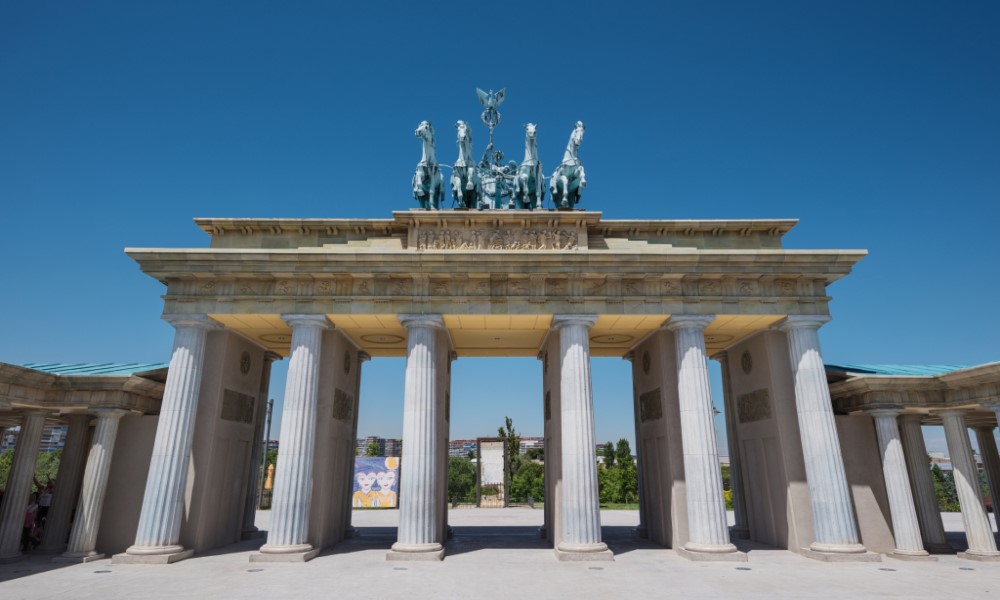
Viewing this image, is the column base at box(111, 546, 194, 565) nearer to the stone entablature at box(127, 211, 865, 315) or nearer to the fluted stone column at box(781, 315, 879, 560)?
the stone entablature at box(127, 211, 865, 315)

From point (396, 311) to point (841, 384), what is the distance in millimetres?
16926

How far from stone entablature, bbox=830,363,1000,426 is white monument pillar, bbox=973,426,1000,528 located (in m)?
7.51

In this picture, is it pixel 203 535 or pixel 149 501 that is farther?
pixel 203 535

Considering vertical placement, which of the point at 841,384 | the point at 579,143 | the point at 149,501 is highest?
the point at 579,143

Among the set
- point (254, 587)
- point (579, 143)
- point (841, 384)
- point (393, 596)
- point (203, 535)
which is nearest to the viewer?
point (393, 596)

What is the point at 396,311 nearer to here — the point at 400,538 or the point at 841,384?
the point at 400,538

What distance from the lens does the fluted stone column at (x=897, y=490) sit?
17.3m

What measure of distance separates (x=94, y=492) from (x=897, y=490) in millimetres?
27107

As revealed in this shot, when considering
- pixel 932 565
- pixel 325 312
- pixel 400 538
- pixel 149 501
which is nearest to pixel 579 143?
pixel 325 312

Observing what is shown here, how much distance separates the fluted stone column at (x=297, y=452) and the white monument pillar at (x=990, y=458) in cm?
2859

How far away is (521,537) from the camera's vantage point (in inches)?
900

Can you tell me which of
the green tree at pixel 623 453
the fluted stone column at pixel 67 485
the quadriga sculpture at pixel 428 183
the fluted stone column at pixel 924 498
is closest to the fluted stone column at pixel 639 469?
the fluted stone column at pixel 924 498

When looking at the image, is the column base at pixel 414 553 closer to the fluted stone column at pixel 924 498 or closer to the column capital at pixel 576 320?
the column capital at pixel 576 320

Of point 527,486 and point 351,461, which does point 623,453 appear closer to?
point 527,486
